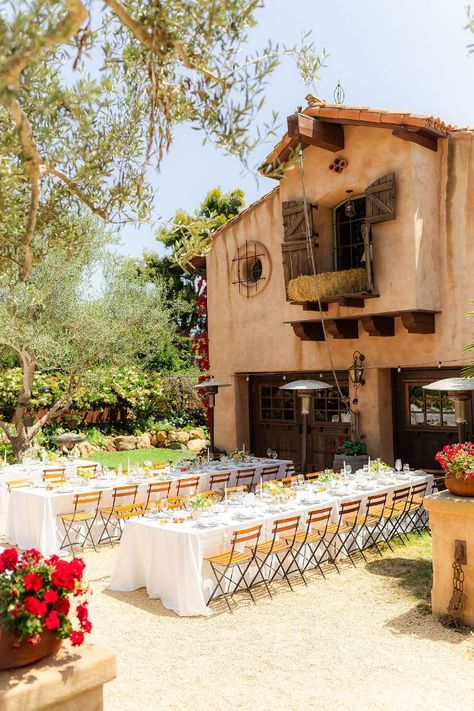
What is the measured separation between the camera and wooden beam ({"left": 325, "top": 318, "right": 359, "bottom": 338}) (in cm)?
1367

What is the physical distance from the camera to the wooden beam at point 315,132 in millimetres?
12867

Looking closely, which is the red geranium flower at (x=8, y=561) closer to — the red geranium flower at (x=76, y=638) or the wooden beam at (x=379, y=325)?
the red geranium flower at (x=76, y=638)

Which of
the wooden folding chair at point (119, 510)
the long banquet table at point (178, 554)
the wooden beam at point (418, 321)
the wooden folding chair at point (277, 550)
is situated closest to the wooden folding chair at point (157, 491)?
the wooden folding chair at point (119, 510)

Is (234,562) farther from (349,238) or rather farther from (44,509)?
(349,238)

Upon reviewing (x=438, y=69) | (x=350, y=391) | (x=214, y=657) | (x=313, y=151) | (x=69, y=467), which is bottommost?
(x=214, y=657)

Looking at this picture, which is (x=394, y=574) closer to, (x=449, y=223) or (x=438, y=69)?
(x=438, y=69)

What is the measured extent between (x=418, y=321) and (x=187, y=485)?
5368 mm

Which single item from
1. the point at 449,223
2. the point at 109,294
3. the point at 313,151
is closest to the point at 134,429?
the point at 109,294

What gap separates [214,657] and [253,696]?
90 cm

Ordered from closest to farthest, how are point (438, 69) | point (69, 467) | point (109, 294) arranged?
point (438, 69), point (69, 467), point (109, 294)

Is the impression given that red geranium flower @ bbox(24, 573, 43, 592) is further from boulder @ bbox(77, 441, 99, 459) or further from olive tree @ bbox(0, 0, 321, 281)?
boulder @ bbox(77, 441, 99, 459)

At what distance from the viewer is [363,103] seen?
42.5 ft

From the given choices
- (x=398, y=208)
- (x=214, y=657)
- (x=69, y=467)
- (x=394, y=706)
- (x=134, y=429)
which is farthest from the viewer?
(x=134, y=429)

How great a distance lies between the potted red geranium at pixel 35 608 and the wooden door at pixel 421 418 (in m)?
10.4
